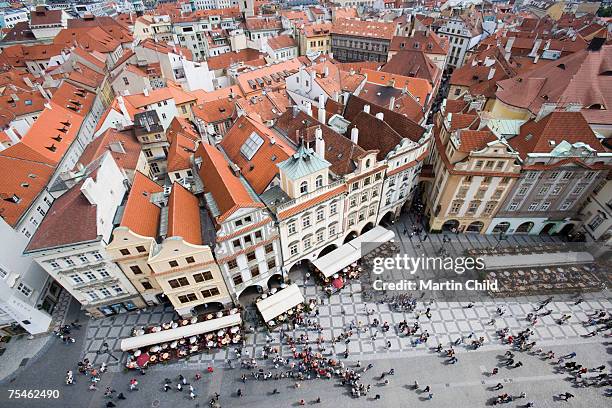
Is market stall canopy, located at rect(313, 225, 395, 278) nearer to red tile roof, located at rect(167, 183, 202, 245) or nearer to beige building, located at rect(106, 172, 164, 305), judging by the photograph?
red tile roof, located at rect(167, 183, 202, 245)

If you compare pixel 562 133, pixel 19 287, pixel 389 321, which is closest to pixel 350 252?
pixel 389 321

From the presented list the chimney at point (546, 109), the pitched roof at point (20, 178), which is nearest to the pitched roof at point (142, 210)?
the pitched roof at point (20, 178)

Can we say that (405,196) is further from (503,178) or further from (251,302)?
(251,302)

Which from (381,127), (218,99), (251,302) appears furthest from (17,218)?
(381,127)

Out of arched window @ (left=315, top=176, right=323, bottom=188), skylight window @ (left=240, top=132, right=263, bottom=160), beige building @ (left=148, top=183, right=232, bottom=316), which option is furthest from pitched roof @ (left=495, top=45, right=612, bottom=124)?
beige building @ (left=148, top=183, right=232, bottom=316)

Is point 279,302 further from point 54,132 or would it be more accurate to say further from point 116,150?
point 54,132
